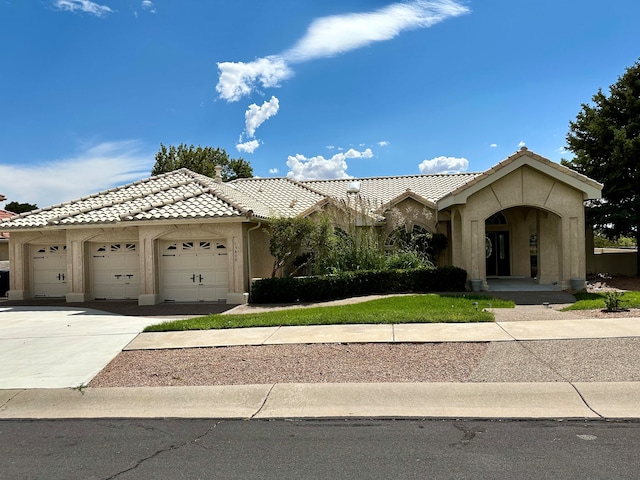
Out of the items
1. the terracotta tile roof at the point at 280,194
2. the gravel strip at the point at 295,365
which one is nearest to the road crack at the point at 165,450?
the gravel strip at the point at 295,365

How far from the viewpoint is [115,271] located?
60.3 ft

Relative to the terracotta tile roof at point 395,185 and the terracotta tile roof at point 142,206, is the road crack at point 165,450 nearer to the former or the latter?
the terracotta tile roof at point 142,206

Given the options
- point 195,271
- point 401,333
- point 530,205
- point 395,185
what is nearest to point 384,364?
point 401,333

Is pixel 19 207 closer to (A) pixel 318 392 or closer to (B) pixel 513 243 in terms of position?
(B) pixel 513 243

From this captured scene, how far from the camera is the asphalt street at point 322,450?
452 cm

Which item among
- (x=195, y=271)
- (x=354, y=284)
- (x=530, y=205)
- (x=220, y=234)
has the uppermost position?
(x=530, y=205)

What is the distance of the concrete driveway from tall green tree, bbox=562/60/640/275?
18.8 m

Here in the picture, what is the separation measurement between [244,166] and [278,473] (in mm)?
47631

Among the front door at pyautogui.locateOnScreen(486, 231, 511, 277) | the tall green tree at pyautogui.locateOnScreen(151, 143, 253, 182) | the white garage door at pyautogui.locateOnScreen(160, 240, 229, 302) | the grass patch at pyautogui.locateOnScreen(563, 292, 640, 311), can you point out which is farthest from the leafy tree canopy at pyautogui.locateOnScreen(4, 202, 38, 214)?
the grass patch at pyautogui.locateOnScreen(563, 292, 640, 311)

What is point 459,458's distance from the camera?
473cm

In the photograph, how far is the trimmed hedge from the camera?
51.3 feet

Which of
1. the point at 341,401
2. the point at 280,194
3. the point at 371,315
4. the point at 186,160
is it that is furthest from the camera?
the point at 186,160

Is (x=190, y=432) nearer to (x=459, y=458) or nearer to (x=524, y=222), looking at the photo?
(x=459, y=458)

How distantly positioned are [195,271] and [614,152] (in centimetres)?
1737
